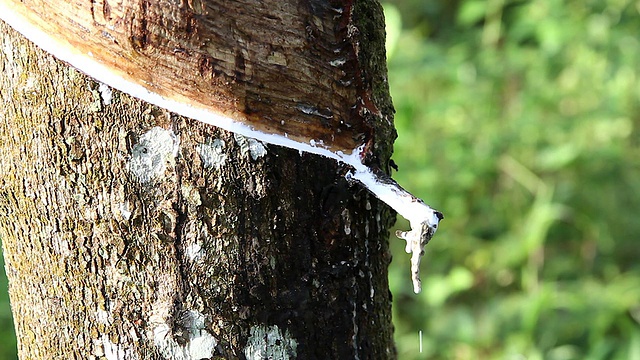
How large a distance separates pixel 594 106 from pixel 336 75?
2.20 meters

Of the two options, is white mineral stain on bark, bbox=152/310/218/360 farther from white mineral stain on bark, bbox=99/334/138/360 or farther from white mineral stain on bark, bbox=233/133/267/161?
white mineral stain on bark, bbox=233/133/267/161

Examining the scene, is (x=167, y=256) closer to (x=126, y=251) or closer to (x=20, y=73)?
(x=126, y=251)

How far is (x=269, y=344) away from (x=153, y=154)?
22cm

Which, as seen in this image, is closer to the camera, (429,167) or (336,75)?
(336,75)

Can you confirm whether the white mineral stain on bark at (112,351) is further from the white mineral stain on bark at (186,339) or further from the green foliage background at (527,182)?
the green foliage background at (527,182)

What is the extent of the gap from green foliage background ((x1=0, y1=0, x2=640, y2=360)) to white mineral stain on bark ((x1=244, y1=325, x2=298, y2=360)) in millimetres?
1395

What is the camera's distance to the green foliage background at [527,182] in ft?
7.29

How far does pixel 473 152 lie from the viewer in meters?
2.50

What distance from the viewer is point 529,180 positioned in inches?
98.6

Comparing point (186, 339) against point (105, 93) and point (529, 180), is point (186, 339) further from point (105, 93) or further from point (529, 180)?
point (529, 180)

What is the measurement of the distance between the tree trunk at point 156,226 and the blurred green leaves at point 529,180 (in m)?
1.42

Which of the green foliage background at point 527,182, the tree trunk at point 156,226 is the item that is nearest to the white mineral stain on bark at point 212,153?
the tree trunk at point 156,226

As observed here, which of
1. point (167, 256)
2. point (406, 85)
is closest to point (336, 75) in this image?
point (167, 256)

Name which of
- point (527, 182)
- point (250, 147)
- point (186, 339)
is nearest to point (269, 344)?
point (186, 339)
